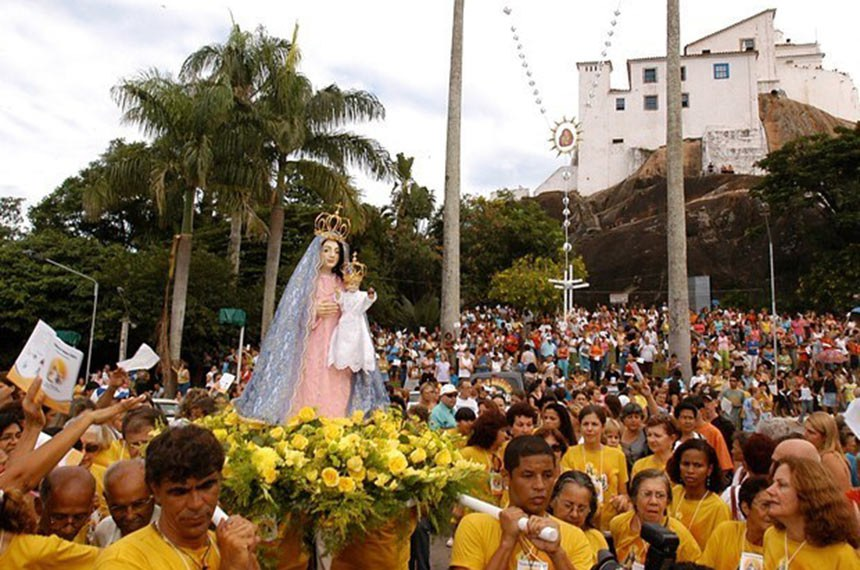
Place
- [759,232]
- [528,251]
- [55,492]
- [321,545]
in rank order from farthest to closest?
[528,251] → [759,232] → [321,545] → [55,492]

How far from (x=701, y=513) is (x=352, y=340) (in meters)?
2.97

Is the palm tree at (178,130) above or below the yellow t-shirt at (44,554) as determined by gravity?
above

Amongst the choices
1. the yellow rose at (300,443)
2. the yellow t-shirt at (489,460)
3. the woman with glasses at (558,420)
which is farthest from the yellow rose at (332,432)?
the woman with glasses at (558,420)

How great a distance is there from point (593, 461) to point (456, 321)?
541 inches

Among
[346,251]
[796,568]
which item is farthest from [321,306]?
[796,568]

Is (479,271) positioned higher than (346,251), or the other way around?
(479,271)

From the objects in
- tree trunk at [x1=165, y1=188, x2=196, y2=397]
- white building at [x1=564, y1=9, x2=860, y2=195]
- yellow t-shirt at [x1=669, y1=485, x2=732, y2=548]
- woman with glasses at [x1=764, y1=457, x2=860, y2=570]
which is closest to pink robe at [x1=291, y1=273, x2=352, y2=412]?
yellow t-shirt at [x1=669, y1=485, x2=732, y2=548]

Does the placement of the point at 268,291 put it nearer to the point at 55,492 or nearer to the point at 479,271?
the point at 55,492

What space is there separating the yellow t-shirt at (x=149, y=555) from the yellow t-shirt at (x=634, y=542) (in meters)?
2.48

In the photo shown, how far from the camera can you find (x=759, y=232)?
135 feet

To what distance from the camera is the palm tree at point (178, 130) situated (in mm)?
20188

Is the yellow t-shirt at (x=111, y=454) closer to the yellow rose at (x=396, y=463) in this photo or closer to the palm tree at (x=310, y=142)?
the yellow rose at (x=396, y=463)

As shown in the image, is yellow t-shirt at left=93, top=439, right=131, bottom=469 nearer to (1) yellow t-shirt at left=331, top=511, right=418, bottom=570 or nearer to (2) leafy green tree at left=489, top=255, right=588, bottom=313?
(1) yellow t-shirt at left=331, top=511, right=418, bottom=570

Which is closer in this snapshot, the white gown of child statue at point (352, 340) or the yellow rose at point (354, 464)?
the yellow rose at point (354, 464)
